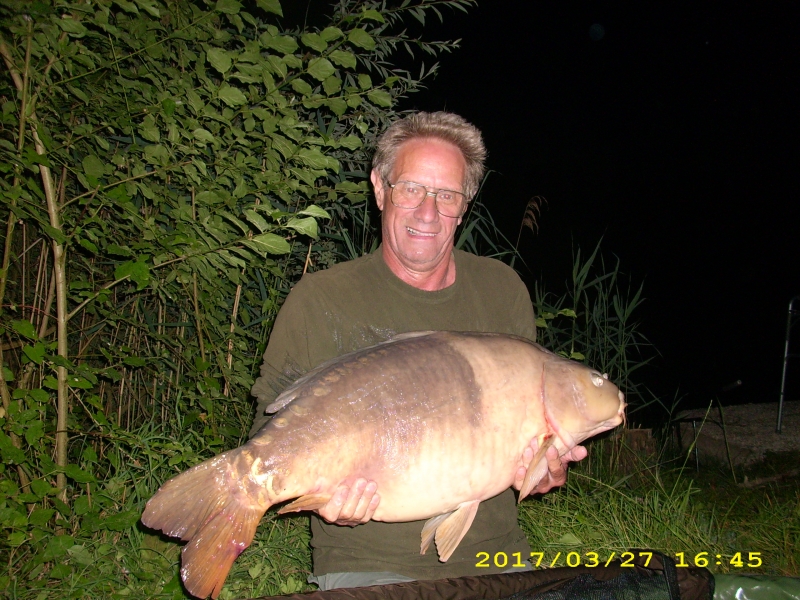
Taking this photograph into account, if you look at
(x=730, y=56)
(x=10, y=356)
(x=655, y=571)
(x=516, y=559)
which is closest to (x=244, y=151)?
(x=10, y=356)

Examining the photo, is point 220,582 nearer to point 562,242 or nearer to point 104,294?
point 104,294

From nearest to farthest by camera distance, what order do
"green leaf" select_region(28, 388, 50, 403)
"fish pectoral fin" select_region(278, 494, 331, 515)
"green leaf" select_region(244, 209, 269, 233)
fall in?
"fish pectoral fin" select_region(278, 494, 331, 515) < "green leaf" select_region(244, 209, 269, 233) < "green leaf" select_region(28, 388, 50, 403)

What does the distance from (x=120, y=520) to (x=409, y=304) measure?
1203 millimetres

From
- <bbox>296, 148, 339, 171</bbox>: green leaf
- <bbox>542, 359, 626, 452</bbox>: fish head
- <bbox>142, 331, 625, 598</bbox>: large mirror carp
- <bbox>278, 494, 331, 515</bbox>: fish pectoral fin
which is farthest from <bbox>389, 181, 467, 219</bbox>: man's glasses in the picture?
<bbox>278, 494, 331, 515</bbox>: fish pectoral fin

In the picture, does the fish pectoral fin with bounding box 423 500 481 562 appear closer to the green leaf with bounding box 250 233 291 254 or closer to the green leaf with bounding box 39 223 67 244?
the green leaf with bounding box 250 233 291 254

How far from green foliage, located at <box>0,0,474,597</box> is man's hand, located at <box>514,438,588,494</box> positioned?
2.80ft

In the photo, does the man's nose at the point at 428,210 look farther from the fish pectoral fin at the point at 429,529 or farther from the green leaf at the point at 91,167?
the green leaf at the point at 91,167

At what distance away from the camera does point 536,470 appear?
1538 mm

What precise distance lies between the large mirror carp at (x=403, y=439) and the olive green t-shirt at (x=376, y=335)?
0.12 m

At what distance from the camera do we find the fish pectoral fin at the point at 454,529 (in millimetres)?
1497

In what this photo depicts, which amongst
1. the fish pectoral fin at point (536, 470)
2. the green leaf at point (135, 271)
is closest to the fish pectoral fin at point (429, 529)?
the fish pectoral fin at point (536, 470)

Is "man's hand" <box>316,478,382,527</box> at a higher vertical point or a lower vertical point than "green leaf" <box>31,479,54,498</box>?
higher

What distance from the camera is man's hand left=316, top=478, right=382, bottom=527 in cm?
136
